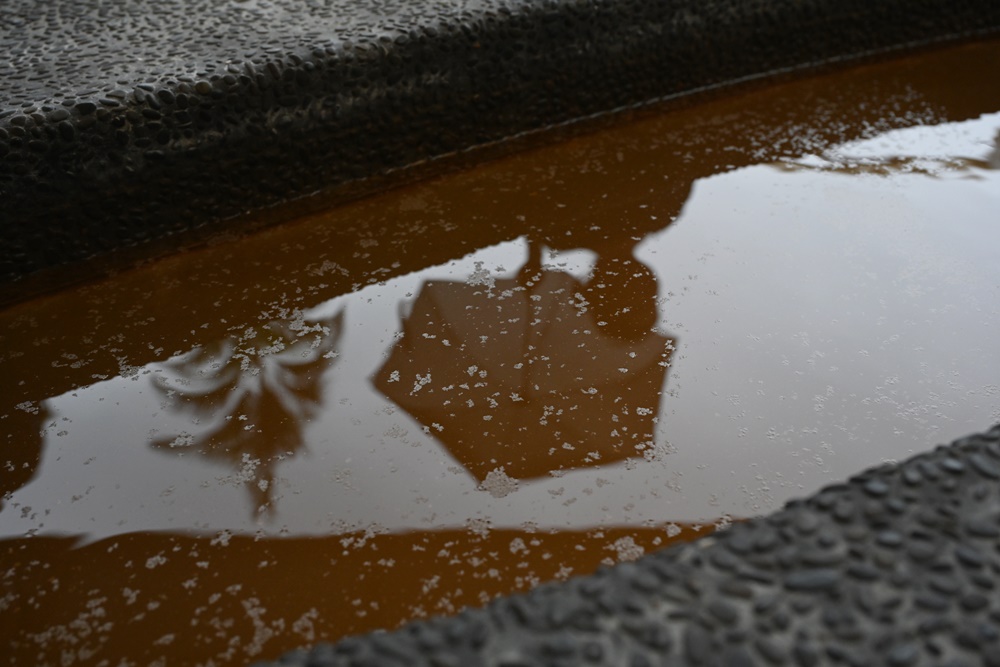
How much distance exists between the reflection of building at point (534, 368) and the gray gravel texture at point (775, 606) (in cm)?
55

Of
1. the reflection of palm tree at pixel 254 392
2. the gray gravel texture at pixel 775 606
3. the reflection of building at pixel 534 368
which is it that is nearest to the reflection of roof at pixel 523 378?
the reflection of building at pixel 534 368

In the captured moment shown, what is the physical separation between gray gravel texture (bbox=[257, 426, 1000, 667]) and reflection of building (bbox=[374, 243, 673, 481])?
21.7 inches

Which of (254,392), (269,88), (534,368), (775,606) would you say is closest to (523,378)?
(534,368)

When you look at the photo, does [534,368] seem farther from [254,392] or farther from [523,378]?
[254,392]

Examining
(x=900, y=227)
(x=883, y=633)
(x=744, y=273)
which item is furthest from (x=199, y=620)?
(x=900, y=227)

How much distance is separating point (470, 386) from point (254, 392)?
1.36ft

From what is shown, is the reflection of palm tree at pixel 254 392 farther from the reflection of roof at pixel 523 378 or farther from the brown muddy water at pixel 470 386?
the reflection of roof at pixel 523 378

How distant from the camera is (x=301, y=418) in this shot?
65.5 inches

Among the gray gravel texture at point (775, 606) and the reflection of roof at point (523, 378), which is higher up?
the gray gravel texture at point (775, 606)

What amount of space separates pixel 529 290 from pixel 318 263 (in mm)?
503

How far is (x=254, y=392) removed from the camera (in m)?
1.72

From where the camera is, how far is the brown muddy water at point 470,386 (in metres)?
1.39

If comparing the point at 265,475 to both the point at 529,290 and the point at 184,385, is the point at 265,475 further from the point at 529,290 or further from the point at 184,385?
the point at 529,290

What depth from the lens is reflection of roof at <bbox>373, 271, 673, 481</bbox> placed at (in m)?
1.59
